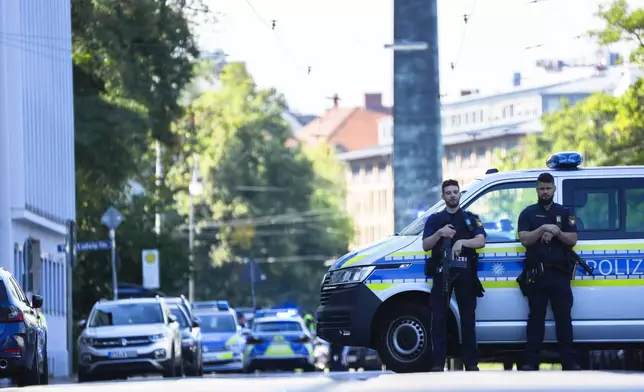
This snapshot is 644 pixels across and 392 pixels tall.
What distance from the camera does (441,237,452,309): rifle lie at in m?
16.5

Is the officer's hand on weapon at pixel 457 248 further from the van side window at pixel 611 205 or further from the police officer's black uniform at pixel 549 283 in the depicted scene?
the van side window at pixel 611 205

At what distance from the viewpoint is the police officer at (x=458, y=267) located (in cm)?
1644

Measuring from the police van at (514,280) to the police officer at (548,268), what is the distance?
29cm

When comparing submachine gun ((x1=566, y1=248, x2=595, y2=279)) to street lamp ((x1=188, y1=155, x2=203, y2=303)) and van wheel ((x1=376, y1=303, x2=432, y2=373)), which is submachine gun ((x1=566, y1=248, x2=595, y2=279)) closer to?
van wheel ((x1=376, y1=303, x2=432, y2=373))

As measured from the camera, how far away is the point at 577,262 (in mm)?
16781

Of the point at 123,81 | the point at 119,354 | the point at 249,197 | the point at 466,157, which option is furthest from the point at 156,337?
the point at 466,157

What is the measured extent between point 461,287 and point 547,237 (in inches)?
35.4

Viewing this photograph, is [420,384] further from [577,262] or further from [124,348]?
[124,348]

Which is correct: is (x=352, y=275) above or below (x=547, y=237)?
below

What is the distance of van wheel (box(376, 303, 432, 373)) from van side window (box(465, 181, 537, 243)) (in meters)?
0.97

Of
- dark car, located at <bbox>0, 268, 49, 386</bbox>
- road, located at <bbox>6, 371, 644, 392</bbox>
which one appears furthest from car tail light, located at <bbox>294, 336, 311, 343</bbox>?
road, located at <bbox>6, 371, 644, 392</bbox>

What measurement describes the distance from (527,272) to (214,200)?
291ft

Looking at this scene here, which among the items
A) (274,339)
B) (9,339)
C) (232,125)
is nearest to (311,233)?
(232,125)

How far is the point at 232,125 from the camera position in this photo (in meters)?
99.5
